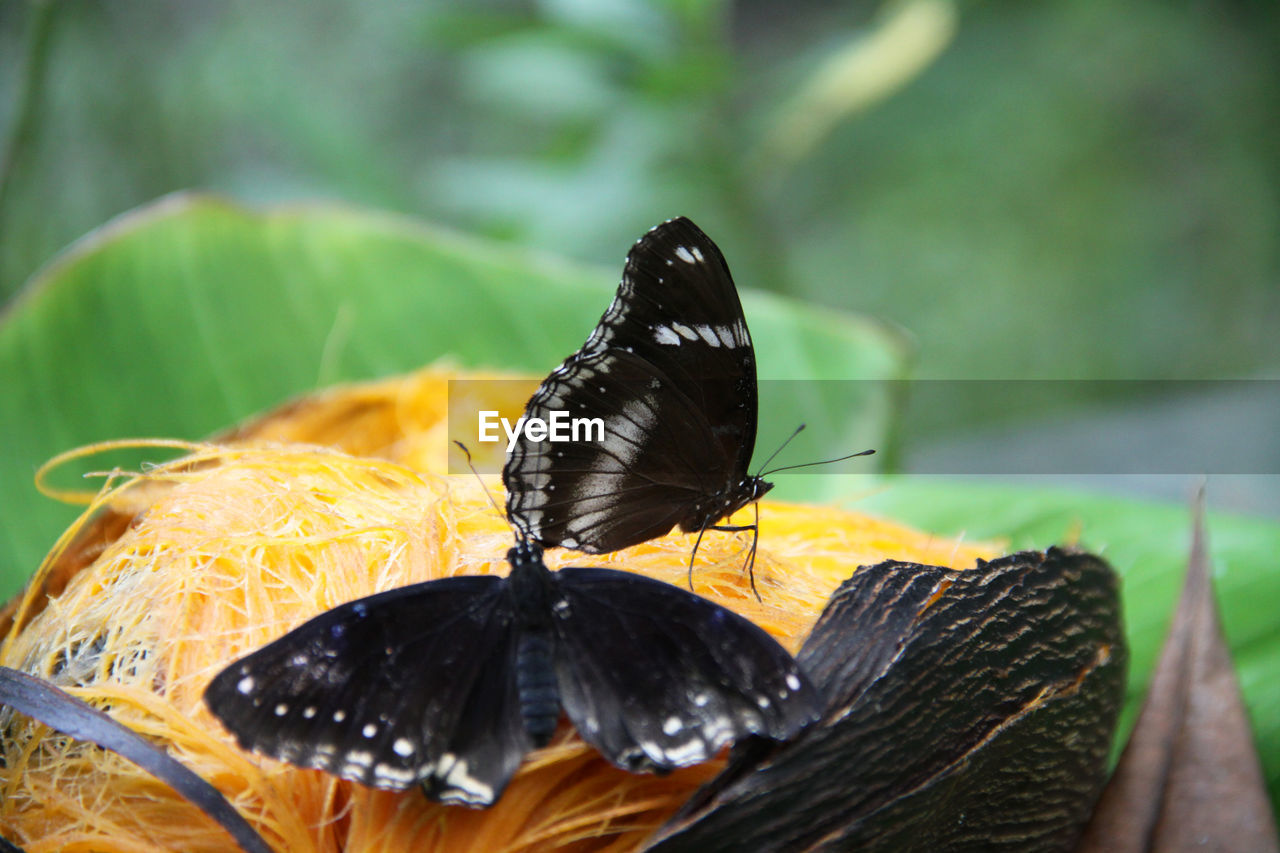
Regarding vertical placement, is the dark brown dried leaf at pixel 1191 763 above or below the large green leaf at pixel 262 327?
below

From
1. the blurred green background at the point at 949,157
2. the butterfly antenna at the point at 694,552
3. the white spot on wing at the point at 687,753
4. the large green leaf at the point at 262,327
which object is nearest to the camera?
the white spot on wing at the point at 687,753

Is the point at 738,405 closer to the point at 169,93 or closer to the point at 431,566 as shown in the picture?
the point at 431,566

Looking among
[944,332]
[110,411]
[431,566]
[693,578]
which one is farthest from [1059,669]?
[944,332]

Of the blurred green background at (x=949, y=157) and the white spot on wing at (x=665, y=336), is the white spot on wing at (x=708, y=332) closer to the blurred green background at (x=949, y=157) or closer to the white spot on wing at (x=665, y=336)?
the white spot on wing at (x=665, y=336)

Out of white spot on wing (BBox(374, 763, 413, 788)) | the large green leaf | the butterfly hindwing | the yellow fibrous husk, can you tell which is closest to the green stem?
the large green leaf

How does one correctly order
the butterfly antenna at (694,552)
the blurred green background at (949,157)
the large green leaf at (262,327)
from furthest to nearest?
the blurred green background at (949,157), the large green leaf at (262,327), the butterfly antenna at (694,552)

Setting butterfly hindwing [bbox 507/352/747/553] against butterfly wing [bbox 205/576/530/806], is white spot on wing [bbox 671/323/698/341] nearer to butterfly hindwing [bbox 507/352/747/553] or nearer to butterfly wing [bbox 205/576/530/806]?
butterfly hindwing [bbox 507/352/747/553]

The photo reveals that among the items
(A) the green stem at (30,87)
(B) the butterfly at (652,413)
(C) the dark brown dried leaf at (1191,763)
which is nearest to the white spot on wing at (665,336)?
(B) the butterfly at (652,413)
